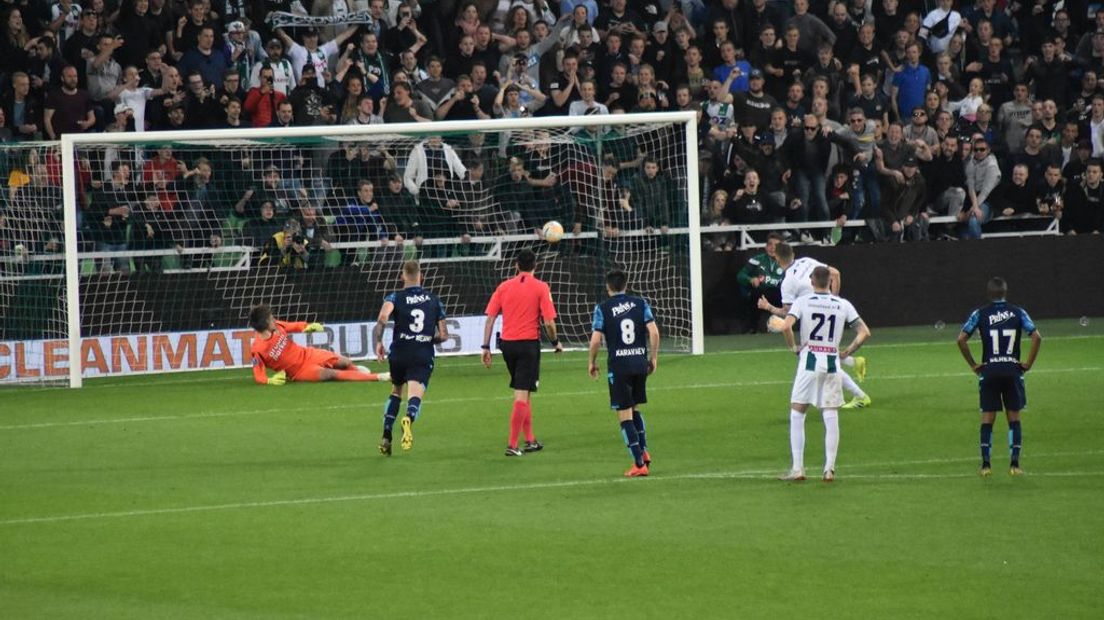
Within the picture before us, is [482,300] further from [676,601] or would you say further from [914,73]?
[676,601]

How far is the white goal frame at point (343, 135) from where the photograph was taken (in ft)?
70.9

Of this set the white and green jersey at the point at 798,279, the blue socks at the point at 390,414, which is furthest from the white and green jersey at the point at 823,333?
the white and green jersey at the point at 798,279

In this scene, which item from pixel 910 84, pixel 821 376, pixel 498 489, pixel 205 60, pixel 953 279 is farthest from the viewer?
pixel 910 84

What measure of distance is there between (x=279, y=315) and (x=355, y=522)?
11839 millimetres

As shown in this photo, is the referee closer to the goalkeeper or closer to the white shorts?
the white shorts

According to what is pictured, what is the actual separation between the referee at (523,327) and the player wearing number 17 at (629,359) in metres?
1.43

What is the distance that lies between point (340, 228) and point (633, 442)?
11.1 meters

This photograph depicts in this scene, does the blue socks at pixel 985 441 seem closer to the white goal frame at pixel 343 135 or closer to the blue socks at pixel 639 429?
the blue socks at pixel 639 429

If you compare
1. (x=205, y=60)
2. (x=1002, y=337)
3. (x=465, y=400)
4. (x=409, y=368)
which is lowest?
(x=465, y=400)

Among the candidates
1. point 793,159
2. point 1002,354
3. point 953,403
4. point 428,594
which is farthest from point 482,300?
point 428,594

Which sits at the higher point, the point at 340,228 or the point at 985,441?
the point at 340,228

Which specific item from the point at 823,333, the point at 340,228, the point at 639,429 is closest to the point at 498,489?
the point at 639,429

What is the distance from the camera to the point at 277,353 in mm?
21719

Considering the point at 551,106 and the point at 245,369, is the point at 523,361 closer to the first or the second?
the point at 245,369
